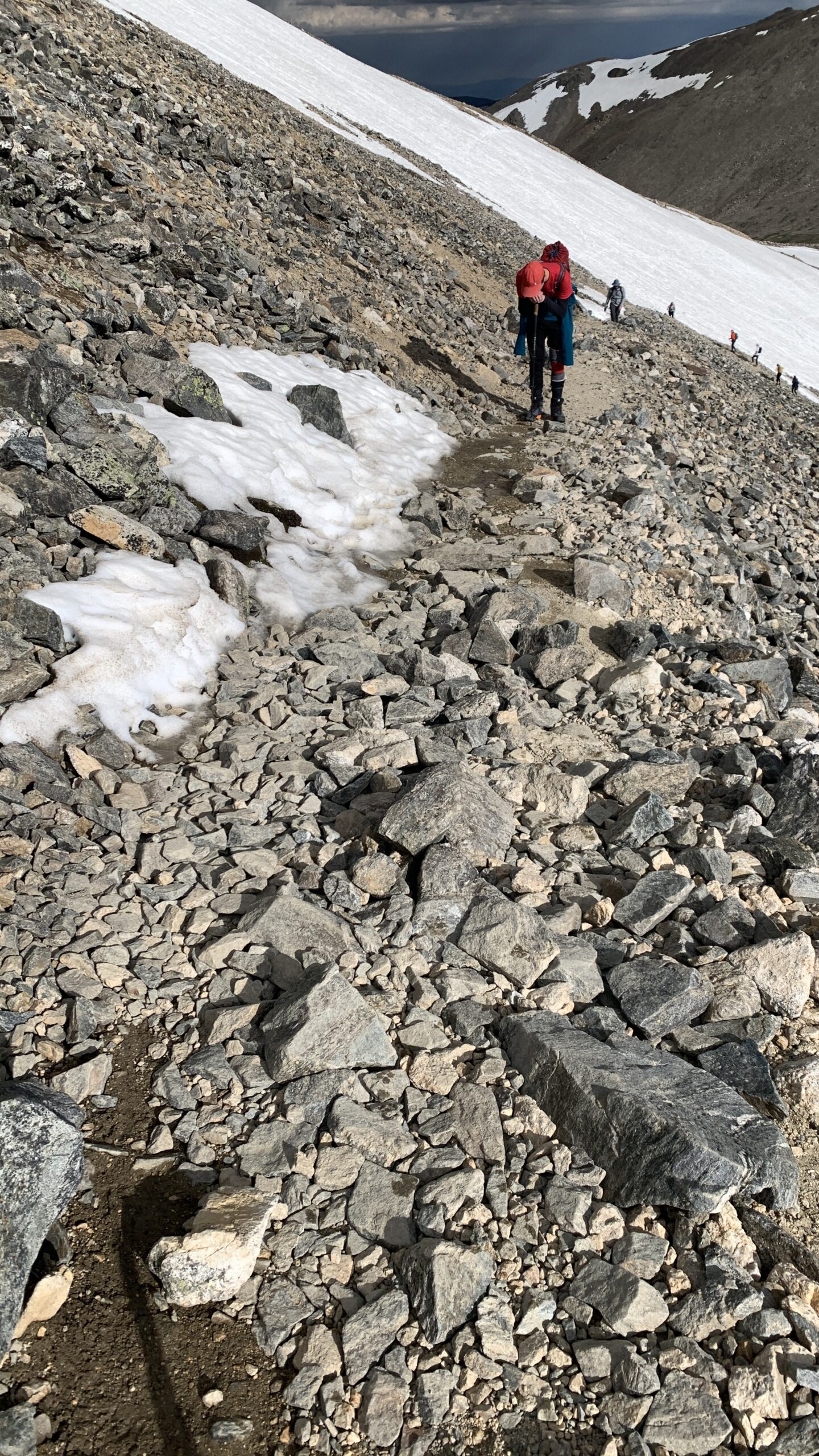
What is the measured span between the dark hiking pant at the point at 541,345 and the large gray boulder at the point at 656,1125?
1118 cm

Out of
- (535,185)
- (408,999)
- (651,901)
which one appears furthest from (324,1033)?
(535,185)

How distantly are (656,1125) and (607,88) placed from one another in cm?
22423

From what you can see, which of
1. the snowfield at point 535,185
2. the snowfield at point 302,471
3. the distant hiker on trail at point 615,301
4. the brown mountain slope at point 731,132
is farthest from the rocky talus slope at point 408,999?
the brown mountain slope at point 731,132

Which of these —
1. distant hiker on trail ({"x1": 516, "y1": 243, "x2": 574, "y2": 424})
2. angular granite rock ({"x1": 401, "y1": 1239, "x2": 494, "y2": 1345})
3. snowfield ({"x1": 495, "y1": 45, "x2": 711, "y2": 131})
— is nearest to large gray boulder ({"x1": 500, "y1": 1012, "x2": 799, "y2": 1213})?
angular granite rock ({"x1": 401, "y1": 1239, "x2": 494, "y2": 1345})

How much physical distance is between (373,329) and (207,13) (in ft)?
116

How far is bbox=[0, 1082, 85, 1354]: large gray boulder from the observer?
2.80m

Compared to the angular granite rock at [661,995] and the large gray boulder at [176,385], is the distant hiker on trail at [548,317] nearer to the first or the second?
the large gray boulder at [176,385]

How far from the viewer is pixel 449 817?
4918 mm

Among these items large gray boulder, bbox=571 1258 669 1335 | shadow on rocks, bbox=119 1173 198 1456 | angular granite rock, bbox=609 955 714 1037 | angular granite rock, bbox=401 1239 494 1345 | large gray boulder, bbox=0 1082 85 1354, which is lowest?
shadow on rocks, bbox=119 1173 198 1456

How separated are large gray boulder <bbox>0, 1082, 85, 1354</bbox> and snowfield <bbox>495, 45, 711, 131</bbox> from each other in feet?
662

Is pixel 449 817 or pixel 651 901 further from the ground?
pixel 651 901

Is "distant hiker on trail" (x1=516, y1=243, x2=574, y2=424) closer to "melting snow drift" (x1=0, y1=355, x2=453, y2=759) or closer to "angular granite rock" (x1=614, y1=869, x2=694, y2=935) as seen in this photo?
"melting snow drift" (x1=0, y1=355, x2=453, y2=759)

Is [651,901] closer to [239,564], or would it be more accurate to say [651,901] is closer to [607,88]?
[239,564]

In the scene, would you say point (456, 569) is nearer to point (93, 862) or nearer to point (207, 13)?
point (93, 862)
